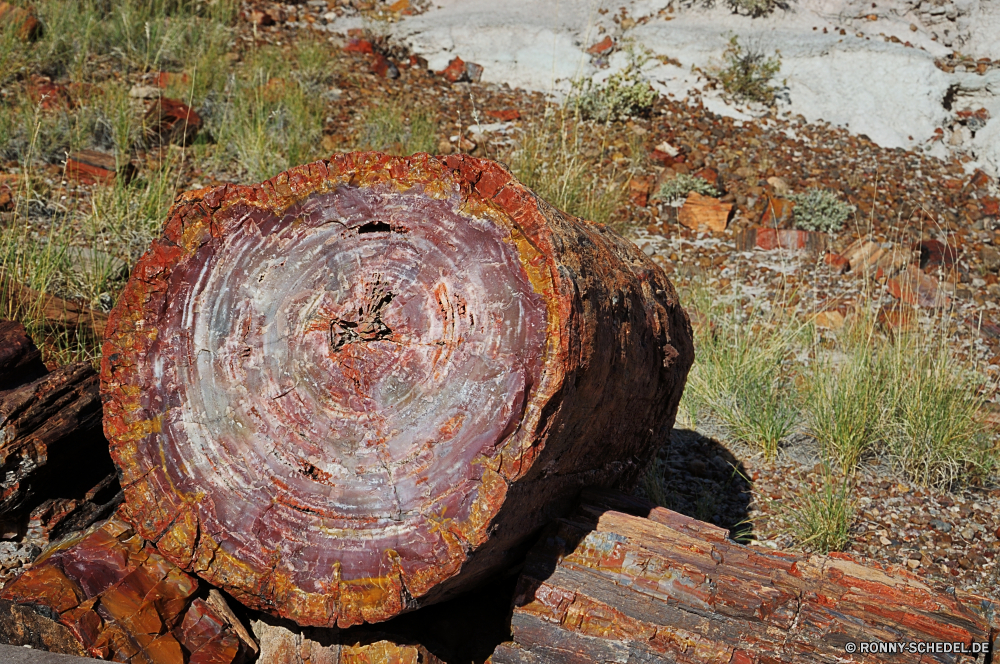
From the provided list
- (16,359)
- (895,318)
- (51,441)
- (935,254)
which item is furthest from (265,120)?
(935,254)

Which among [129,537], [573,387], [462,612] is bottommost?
[462,612]

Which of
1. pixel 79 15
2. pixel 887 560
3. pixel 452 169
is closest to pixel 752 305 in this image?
pixel 887 560

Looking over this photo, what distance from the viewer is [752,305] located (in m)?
4.80

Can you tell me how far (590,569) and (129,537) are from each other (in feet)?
3.86

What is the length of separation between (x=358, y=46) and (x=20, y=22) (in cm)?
252

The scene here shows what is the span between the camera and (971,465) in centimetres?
350

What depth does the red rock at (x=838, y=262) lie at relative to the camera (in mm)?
5086

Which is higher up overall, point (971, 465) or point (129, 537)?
point (129, 537)

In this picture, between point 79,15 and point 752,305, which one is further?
point 79,15

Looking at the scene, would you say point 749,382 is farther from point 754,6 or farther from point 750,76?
point 754,6

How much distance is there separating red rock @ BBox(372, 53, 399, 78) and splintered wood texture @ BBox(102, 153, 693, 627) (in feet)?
16.3

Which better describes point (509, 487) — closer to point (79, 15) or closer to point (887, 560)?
point (887, 560)

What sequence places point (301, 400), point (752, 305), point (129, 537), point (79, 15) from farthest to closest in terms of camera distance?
1. point (79, 15)
2. point (752, 305)
3. point (129, 537)
4. point (301, 400)

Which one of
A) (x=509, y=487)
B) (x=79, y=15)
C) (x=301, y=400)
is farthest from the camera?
(x=79, y=15)
